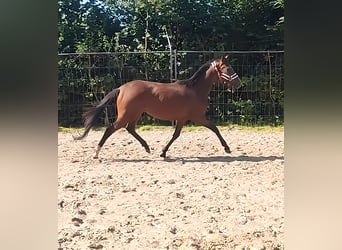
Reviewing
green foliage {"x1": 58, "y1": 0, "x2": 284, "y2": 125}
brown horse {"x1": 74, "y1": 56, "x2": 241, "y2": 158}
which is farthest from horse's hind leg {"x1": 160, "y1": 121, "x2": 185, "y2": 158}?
green foliage {"x1": 58, "y1": 0, "x2": 284, "y2": 125}

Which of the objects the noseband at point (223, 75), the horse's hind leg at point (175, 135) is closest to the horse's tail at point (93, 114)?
the horse's hind leg at point (175, 135)

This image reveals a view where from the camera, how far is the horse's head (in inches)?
71.1

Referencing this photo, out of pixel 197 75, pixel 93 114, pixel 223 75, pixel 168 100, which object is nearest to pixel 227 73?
pixel 223 75

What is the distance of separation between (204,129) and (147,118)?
24cm

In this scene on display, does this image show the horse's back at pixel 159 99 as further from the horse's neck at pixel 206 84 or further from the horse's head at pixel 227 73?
the horse's head at pixel 227 73

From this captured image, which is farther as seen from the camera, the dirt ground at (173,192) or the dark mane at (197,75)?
the dark mane at (197,75)

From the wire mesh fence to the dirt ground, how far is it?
3.2 inches

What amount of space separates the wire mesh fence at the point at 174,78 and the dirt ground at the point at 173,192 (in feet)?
0.26

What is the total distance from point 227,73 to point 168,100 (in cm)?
27

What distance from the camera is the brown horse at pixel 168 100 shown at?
1.79 meters

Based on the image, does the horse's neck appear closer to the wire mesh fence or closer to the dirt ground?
the wire mesh fence
